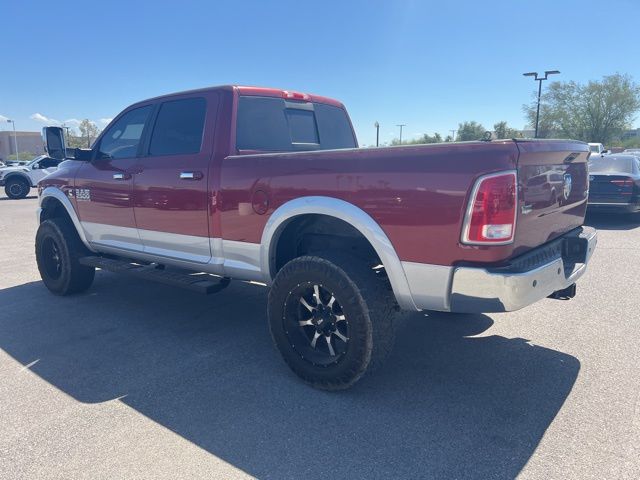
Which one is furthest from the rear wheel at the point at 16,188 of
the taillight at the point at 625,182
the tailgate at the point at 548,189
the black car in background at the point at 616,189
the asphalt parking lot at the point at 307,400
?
the tailgate at the point at 548,189

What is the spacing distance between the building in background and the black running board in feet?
339

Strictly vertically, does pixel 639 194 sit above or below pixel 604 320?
above

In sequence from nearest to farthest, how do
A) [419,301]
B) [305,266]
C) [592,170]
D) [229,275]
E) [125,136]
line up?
[419,301]
[305,266]
[229,275]
[125,136]
[592,170]

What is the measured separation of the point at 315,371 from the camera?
3.18 metres

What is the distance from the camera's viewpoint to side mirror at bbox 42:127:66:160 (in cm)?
495


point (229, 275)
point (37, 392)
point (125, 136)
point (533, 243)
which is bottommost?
point (37, 392)

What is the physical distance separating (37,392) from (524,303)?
3.16 meters

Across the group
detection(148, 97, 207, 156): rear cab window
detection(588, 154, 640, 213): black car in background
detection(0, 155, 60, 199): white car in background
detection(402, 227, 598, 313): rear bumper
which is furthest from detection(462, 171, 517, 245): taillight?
detection(0, 155, 60, 199): white car in background

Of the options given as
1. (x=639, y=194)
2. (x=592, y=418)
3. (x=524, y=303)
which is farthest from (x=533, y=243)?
(x=639, y=194)

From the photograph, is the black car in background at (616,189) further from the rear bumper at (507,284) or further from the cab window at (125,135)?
the cab window at (125,135)

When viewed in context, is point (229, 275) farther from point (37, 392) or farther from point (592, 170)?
point (592, 170)

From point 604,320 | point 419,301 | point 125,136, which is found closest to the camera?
point 419,301

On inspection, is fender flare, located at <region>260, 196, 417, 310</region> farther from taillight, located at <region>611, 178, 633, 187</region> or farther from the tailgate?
taillight, located at <region>611, 178, 633, 187</region>

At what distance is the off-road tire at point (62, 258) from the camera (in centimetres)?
523
